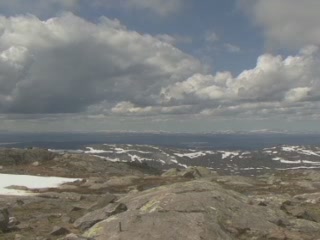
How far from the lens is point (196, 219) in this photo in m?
21.4

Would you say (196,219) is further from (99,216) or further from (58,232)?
(58,232)

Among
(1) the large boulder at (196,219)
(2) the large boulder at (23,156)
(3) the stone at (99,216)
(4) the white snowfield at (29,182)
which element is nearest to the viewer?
(1) the large boulder at (196,219)

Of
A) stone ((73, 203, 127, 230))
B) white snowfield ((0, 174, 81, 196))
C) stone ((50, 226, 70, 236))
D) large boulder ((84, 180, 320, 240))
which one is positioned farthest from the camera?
white snowfield ((0, 174, 81, 196))

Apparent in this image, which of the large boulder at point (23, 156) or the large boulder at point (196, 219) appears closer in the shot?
the large boulder at point (196, 219)

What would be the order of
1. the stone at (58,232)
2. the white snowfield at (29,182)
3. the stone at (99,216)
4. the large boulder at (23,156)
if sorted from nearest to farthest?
the stone at (58,232) → the stone at (99,216) → the white snowfield at (29,182) → the large boulder at (23,156)

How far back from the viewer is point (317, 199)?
154ft

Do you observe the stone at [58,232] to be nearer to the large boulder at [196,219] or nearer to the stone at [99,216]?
the stone at [99,216]

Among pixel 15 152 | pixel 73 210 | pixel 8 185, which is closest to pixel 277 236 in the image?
pixel 73 210

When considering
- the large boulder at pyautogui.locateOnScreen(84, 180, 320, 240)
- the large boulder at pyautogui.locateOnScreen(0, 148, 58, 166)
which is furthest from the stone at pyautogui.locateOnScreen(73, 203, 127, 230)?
the large boulder at pyautogui.locateOnScreen(0, 148, 58, 166)

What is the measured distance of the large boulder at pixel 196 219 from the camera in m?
20.0

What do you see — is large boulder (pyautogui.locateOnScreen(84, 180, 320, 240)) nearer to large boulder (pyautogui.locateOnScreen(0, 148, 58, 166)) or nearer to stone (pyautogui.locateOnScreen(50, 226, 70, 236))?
stone (pyautogui.locateOnScreen(50, 226, 70, 236))

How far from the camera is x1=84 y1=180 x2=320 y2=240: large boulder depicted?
65.7 ft

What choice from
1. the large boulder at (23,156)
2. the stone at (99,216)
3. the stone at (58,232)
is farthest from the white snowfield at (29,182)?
the large boulder at (23,156)

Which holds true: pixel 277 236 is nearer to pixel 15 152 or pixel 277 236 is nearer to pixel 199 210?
pixel 199 210
